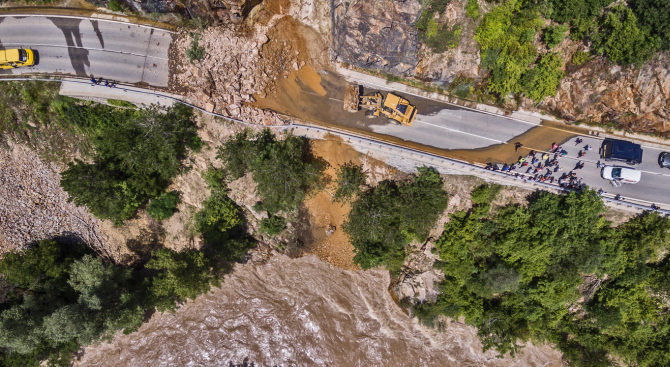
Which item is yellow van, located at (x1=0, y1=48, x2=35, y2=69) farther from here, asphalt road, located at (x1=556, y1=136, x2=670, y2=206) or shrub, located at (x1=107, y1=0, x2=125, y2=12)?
asphalt road, located at (x1=556, y1=136, x2=670, y2=206)

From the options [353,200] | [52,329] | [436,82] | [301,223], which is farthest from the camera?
[301,223]

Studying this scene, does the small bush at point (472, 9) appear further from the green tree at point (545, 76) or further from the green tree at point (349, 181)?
the green tree at point (349, 181)

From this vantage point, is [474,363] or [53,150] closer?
[53,150]

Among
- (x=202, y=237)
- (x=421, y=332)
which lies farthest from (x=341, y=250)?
(x=202, y=237)

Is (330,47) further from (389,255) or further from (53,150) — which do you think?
(53,150)

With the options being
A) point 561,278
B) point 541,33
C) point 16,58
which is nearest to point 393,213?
point 561,278

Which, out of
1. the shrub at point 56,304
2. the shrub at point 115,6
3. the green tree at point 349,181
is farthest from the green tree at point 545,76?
the shrub at point 56,304
